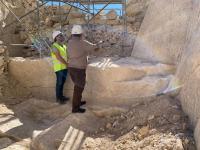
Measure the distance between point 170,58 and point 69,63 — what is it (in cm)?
182

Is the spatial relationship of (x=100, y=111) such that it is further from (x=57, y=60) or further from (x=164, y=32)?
(x=164, y=32)

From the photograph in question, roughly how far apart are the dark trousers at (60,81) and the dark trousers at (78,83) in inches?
21.8

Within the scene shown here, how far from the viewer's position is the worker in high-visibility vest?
725 centimetres

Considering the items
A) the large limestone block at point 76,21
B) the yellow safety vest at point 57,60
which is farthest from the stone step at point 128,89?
the large limestone block at point 76,21

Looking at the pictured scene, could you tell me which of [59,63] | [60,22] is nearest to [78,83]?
[59,63]

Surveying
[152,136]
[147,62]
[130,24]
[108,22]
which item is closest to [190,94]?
[152,136]

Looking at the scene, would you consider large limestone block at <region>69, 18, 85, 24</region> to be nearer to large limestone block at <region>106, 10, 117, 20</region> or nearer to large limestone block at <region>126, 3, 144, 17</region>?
large limestone block at <region>106, 10, 117, 20</region>

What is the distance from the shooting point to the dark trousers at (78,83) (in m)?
6.81

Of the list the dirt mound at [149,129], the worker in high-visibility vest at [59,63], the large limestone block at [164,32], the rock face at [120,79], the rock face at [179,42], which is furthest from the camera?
the worker in high-visibility vest at [59,63]

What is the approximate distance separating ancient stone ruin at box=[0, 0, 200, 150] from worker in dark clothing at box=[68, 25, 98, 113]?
1.05 ft

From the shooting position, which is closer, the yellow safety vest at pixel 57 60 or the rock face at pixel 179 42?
the rock face at pixel 179 42

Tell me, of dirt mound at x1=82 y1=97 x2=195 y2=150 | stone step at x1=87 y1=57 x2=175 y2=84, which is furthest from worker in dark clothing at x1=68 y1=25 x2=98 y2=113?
dirt mound at x1=82 y1=97 x2=195 y2=150

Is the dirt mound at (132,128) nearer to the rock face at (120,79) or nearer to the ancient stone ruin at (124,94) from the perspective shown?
the ancient stone ruin at (124,94)

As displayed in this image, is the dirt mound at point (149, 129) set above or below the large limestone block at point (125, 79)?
below
